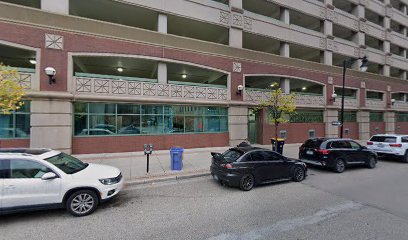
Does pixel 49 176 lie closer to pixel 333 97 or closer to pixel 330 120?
pixel 330 120

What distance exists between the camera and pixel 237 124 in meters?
14.7

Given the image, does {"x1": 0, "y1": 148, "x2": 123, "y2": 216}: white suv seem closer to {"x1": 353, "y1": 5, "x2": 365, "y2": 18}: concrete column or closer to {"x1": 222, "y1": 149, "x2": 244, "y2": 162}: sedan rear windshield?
{"x1": 222, "y1": 149, "x2": 244, "y2": 162}: sedan rear windshield

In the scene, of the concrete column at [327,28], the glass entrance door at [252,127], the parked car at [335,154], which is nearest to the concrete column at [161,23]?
the glass entrance door at [252,127]

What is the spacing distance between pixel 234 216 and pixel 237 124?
1056 centimetres

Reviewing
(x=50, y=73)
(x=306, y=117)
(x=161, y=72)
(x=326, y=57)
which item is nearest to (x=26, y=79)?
(x=50, y=73)

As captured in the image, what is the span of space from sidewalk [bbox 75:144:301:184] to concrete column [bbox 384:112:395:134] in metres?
26.7

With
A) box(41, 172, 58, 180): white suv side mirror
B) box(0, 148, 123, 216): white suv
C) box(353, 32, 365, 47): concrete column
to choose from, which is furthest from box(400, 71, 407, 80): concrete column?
box(41, 172, 58, 180): white suv side mirror

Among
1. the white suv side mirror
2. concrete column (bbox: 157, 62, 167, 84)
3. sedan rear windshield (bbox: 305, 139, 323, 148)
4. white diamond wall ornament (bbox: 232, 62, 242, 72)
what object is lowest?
the white suv side mirror

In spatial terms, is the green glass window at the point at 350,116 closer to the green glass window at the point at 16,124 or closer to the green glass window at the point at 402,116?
the green glass window at the point at 402,116

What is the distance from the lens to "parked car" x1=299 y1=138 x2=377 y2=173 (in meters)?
8.43

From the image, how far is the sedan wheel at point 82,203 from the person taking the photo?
4.53m

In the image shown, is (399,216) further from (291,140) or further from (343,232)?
(291,140)

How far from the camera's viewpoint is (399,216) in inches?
179

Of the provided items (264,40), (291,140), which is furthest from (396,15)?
(291,140)
